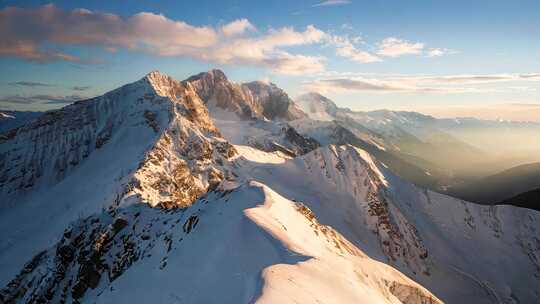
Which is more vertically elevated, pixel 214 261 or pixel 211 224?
pixel 214 261

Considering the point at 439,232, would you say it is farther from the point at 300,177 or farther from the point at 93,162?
the point at 93,162

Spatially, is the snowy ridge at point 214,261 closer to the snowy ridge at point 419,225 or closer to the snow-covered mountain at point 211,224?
the snow-covered mountain at point 211,224

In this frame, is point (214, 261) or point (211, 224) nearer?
point (214, 261)

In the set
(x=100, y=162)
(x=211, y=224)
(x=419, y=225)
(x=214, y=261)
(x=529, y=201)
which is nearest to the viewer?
(x=214, y=261)

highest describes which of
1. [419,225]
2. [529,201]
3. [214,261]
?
[214,261]

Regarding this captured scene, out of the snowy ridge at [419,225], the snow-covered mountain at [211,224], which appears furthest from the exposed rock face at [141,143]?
the snowy ridge at [419,225]

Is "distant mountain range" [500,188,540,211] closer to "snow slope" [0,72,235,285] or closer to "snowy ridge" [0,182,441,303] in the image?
"snow slope" [0,72,235,285]

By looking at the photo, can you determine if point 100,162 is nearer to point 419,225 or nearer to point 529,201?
point 419,225

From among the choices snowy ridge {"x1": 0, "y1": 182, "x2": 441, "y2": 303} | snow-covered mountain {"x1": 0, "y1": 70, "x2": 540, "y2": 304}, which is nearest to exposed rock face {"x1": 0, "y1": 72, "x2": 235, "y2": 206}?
snow-covered mountain {"x1": 0, "y1": 70, "x2": 540, "y2": 304}

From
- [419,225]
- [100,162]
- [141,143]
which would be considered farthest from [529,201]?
[100,162]
